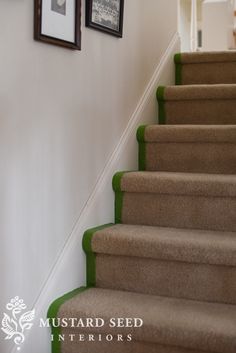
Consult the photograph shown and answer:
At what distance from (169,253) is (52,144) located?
579 mm

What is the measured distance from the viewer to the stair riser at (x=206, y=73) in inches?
110

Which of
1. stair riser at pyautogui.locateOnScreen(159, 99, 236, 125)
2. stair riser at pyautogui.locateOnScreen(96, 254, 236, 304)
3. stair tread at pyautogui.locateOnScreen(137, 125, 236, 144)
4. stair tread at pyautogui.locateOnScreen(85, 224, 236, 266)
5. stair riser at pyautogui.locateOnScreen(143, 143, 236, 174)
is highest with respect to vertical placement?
stair riser at pyautogui.locateOnScreen(159, 99, 236, 125)

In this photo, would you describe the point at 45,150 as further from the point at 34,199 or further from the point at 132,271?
the point at 132,271

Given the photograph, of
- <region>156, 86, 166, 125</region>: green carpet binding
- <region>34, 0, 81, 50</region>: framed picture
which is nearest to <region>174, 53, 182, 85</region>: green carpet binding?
<region>156, 86, 166, 125</region>: green carpet binding

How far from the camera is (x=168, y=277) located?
180 centimetres

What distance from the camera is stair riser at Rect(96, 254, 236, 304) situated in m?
1.73

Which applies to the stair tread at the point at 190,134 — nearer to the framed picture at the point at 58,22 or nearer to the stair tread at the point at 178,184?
the stair tread at the point at 178,184

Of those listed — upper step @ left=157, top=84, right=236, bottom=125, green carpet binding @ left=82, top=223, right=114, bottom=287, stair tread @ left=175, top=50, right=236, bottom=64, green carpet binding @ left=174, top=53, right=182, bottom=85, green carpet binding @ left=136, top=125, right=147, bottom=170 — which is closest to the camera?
green carpet binding @ left=82, top=223, right=114, bottom=287

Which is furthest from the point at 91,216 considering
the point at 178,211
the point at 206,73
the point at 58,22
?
the point at 206,73

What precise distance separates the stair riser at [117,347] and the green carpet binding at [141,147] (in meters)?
0.97

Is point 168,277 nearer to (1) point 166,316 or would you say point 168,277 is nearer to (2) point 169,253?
(2) point 169,253

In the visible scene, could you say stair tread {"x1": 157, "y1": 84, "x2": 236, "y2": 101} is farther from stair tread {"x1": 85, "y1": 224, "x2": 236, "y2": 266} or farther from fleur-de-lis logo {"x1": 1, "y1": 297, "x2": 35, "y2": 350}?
fleur-de-lis logo {"x1": 1, "y1": 297, "x2": 35, "y2": 350}

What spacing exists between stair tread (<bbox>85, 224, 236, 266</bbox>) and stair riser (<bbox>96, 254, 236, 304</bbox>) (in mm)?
30

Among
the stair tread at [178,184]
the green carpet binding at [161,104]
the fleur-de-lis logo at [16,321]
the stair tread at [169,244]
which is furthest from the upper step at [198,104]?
the fleur-de-lis logo at [16,321]
